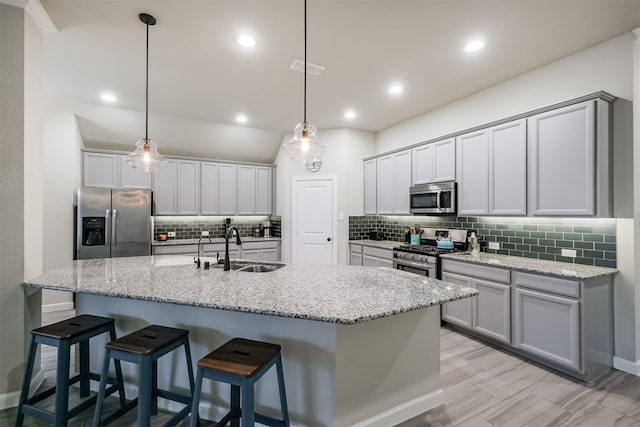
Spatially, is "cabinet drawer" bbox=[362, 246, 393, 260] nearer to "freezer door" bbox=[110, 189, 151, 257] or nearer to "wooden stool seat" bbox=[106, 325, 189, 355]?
"wooden stool seat" bbox=[106, 325, 189, 355]

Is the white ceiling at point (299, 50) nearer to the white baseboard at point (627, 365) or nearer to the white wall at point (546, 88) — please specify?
the white wall at point (546, 88)

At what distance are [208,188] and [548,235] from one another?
17.2ft

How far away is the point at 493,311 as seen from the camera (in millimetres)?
3057

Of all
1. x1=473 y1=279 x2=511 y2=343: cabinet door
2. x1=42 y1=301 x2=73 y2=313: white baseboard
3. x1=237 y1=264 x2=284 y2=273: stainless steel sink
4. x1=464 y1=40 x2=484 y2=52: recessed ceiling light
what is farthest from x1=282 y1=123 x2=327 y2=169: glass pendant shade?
x1=42 y1=301 x2=73 y2=313: white baseboard

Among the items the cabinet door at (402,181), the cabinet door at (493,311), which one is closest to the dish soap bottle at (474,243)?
the cabinet door at (493,311)

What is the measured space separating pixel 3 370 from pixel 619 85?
5530 millimetres

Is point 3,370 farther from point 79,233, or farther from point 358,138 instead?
point 358,138

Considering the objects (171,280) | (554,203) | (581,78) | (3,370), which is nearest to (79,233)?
(3,370)

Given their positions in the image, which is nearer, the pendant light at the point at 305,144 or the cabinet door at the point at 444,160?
the pendant light at the point at 305,144

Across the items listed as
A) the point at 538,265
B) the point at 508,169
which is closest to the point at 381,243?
the point at 508,169

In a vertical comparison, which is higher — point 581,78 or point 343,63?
point 343,63

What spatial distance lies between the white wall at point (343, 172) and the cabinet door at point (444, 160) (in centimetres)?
165

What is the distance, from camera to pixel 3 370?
2.12 metres

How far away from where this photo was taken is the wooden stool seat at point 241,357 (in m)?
1.47
